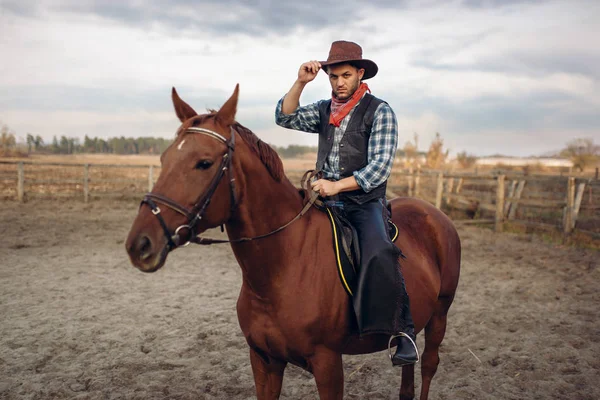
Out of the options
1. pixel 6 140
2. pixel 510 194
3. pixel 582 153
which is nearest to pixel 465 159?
pixel 582 153

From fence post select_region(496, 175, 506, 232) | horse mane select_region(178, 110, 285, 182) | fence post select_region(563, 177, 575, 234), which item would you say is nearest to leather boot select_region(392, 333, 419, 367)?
horse mane select_region(178, 110, 285, 182)

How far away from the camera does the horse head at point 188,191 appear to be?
1.76 meters

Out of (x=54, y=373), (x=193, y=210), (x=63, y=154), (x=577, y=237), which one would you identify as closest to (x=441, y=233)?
(x=193, y=210)

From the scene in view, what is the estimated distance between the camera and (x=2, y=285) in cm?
645

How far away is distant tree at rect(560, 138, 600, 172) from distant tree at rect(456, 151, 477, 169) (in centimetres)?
752

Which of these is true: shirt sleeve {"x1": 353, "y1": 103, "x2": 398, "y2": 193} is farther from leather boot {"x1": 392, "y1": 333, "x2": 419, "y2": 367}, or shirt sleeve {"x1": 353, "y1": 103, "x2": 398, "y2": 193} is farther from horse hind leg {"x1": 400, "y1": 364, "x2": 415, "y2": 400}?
horse hind leg {"x1": 400, "y1": 364, "x2": 415, "y2": 400}

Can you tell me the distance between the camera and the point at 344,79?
8.43ft

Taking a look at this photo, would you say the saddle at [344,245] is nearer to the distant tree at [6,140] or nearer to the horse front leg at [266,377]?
the horse front leg at [266,377]

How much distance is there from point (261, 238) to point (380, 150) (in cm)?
85

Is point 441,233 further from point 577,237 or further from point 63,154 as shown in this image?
point 63,154

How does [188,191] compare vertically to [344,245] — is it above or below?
above

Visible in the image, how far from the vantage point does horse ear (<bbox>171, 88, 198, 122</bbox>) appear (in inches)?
84.6

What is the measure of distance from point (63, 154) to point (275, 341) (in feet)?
142

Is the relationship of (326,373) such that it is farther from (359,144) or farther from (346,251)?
A: (359,144)
